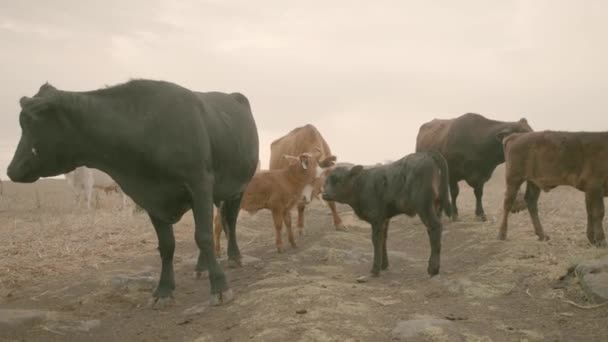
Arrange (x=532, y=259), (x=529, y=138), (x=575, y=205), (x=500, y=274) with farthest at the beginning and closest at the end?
(x=575, y=205), (x=529, y=138), (x=532, y=259), (x=500, y=274)

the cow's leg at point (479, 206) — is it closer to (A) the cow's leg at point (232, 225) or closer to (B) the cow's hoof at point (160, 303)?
(A) the cow's leg at point (232, 225)

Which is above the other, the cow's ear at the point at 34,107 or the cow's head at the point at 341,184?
the cow's ear at the point at 34,107

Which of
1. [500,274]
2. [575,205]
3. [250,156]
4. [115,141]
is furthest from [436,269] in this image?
[575,205]

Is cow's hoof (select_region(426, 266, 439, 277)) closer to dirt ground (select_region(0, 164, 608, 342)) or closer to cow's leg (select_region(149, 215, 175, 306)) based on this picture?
dirt ground (select_region(0, 164, 608, 342))

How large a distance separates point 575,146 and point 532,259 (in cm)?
183

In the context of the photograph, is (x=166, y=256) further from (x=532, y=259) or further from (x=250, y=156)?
(x=532, y=259)

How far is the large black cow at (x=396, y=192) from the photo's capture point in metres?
7.18

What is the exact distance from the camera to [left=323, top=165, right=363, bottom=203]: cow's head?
8.08 m

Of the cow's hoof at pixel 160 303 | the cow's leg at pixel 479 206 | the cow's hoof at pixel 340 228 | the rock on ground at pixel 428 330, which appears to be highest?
the cow's leg at pixel 479 206

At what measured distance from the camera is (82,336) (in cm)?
584

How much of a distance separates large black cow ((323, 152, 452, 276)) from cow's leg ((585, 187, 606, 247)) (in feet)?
7.03

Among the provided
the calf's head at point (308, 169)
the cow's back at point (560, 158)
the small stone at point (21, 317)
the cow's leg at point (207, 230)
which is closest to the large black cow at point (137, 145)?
the cow's leg at point (207, 230)

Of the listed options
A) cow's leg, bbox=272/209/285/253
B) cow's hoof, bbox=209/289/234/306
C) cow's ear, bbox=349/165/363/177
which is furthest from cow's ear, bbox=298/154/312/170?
cow's hoof, bbox=209/289/234/306

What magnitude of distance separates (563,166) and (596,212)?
0.77 m
